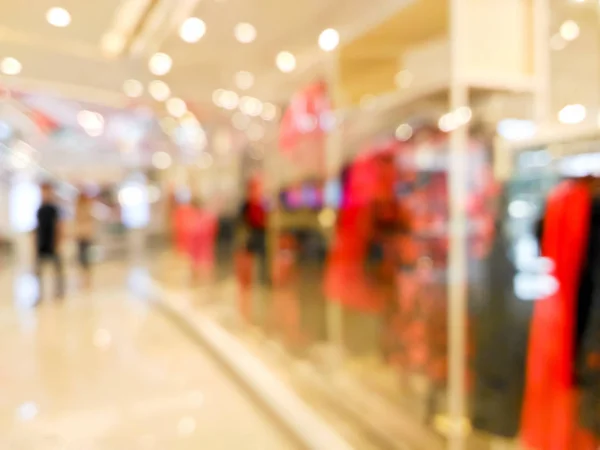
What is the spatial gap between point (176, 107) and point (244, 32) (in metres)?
1.62

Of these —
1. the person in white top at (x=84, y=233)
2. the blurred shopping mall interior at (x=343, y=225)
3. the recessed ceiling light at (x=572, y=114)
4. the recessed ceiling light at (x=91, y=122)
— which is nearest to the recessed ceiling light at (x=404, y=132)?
the blurred shopping mall interior at (x=343, y=225)

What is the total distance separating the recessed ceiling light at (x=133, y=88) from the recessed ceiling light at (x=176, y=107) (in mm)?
276

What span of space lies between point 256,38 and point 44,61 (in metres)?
1.19

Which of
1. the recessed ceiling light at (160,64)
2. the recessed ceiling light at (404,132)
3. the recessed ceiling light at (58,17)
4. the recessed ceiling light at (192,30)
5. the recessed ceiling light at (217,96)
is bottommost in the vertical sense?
the recessed ceiling light at (404,132)

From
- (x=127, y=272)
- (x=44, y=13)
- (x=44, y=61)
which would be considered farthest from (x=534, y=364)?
(x=127, y=272)

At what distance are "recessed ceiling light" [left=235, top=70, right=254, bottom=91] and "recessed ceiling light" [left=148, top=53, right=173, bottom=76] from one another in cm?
45

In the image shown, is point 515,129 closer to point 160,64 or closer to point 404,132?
point 404,132

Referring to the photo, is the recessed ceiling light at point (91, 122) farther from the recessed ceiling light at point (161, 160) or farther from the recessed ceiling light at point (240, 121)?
the recessed ceiling light at point (240, 121)

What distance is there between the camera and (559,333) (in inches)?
49.8

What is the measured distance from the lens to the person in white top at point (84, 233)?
6.11 meters

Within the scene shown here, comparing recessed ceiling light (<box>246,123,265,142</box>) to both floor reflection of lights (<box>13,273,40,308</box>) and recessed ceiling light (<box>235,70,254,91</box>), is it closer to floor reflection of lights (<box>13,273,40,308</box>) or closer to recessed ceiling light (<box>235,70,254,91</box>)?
recessed ceiling light (<box>235,70,254,91</box>)

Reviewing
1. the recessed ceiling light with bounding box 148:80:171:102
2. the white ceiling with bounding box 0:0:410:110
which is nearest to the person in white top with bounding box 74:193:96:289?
the recessed ceiling light with bounding box 148:80:171:102

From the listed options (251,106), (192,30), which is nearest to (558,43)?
(192,30)

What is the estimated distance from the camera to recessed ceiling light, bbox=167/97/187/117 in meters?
3.97
